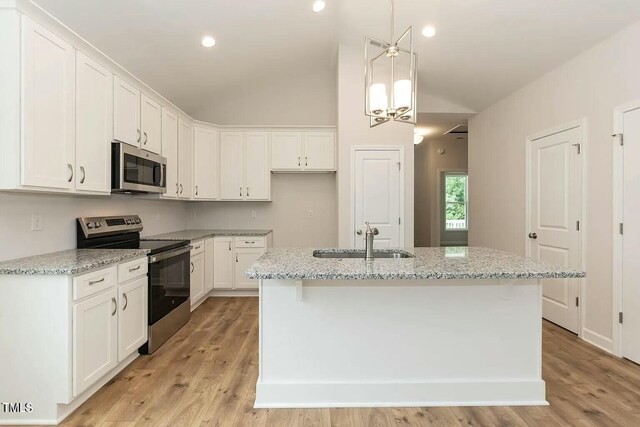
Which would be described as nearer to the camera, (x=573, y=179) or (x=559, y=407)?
(x=559, y=407)

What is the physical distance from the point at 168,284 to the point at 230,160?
228cm

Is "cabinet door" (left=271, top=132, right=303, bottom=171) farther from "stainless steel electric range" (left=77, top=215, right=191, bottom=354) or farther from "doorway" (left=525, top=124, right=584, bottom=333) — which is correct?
"doorway" (left=525, top=124, right=584, bottom=333)

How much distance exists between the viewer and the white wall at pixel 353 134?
4.57 metres

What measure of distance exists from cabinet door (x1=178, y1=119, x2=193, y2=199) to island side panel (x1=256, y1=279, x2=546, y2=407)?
2.62 m

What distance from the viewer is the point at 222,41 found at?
3.90m

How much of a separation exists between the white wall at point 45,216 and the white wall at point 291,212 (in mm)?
1754

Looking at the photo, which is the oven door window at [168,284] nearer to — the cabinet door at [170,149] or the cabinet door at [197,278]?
the cabinet door at [197,278]

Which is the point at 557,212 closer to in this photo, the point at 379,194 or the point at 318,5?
the point at 379,194

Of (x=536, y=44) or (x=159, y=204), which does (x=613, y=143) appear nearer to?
(x=536, y=44)

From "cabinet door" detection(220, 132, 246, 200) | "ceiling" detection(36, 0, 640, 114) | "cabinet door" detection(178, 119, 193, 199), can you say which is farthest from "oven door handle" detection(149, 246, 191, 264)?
"ceiling" detection(36, 0, 640, 114)

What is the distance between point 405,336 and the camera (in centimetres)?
227

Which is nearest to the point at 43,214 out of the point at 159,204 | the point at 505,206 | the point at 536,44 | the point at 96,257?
the point at 96,257

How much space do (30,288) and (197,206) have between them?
11.3 feet

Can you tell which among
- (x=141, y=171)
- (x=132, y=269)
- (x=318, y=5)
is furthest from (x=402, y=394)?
(x=318, y=5)
